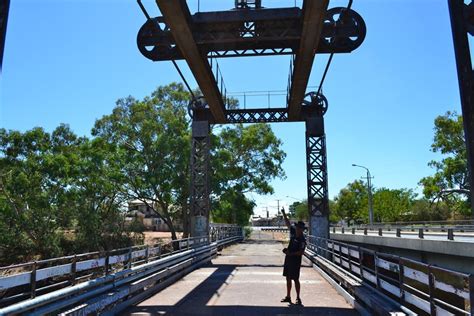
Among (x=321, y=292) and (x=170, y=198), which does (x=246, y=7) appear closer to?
(x=321, y=292)

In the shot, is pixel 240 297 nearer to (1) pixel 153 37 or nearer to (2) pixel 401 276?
(2) pixel 401 276

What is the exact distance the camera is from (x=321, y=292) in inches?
425

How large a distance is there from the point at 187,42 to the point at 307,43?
3442 mm

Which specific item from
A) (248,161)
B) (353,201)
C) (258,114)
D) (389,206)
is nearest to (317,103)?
(258,114)

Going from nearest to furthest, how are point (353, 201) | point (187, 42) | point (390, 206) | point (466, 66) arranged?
point (466, 66) < point (187, 42) < point (390, 206) < point (353, 201)

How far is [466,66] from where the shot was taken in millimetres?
4957

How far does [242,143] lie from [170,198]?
13.0m

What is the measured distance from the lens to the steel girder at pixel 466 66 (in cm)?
495

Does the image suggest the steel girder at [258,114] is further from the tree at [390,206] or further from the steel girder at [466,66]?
the tree at [390,206]

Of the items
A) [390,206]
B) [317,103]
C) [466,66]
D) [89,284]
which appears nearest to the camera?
[466,66]

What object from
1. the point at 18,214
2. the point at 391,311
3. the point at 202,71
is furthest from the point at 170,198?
the point at 391,311

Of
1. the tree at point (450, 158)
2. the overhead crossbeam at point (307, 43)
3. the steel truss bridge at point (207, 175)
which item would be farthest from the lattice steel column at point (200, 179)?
the tree at point (450, 158)

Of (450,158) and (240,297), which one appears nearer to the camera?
(240,297)

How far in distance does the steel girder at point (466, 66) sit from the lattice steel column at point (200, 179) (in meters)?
18.1
